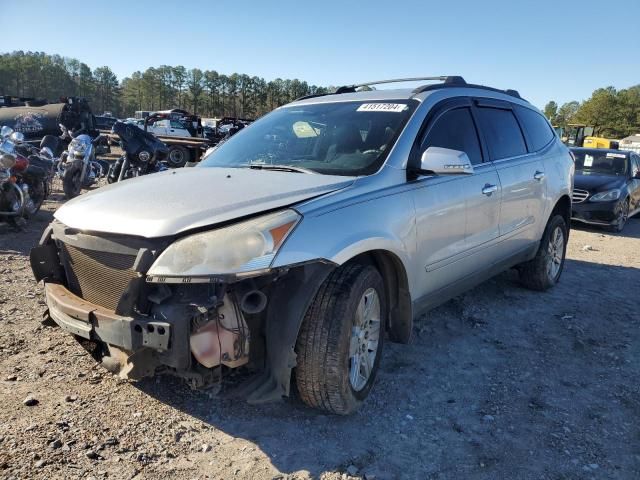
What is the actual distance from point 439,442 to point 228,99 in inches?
4129

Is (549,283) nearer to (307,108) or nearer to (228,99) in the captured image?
(307,108)

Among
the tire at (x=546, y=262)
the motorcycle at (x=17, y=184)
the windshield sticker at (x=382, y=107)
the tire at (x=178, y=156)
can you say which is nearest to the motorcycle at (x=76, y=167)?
the motorcycle at (x=17, y=184)

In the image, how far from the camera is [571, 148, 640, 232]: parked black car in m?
10.4

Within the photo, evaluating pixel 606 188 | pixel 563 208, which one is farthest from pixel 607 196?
pixel 563 208

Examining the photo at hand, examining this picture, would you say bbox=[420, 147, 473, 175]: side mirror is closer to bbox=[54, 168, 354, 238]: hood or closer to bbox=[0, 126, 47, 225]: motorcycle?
bbox=[54, 168, 354, 238]: hood

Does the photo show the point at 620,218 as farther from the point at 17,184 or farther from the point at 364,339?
the point at 17,184

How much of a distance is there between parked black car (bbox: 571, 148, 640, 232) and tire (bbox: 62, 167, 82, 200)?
9.65 m

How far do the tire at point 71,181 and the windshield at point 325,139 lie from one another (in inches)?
266

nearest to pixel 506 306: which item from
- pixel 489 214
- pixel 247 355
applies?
pixel 489 214

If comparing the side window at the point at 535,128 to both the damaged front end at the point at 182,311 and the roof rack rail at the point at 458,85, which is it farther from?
the damaged front end at the point at 182,311

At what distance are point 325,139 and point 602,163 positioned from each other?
1040 centimetres

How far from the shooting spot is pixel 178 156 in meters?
17.0

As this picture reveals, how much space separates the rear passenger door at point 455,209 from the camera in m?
3.40

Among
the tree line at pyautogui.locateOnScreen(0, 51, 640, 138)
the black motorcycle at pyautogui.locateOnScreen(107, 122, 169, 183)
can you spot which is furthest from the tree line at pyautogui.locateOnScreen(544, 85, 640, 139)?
the black motorcycle at pyautogui.locateOnScreen(107, 122, 169, 183)
